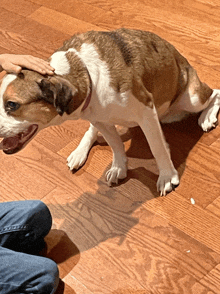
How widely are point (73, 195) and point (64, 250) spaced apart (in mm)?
306

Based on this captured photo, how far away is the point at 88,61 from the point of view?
1617 mm

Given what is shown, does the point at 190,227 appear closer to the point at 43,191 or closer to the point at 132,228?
the point at 132,228

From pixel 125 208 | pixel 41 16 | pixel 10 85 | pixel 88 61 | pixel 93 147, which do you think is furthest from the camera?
pixel 41 16

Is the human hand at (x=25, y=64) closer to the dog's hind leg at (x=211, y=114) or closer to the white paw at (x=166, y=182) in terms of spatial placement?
the white paw at (x=166, y=182)

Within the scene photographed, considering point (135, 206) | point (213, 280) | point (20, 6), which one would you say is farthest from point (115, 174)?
point (20, 6)

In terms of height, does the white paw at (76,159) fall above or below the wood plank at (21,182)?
above

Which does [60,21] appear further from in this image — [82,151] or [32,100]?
[32,100]

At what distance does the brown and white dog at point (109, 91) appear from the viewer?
1.51 meters

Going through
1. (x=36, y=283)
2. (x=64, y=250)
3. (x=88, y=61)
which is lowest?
(x=64, y=250)

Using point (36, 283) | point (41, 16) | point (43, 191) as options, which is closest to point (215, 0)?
point (41, 16)

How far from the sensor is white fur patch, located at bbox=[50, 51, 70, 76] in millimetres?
1565

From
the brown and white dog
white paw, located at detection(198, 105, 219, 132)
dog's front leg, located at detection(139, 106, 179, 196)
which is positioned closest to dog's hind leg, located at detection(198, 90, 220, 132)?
white paw, located at detection(198, 105, 219, 132)

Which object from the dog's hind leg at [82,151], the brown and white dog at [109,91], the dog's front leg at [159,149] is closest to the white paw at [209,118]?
the brown and white dog at [109,91]

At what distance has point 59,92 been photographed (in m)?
1.49
